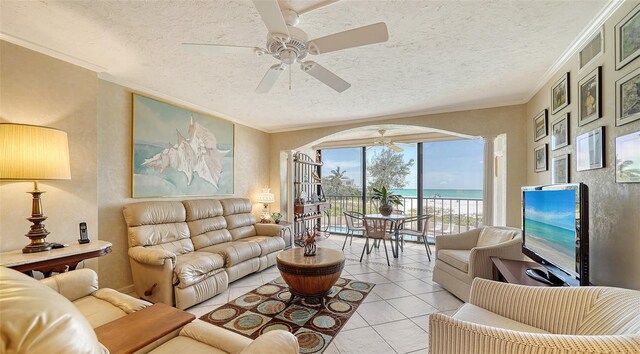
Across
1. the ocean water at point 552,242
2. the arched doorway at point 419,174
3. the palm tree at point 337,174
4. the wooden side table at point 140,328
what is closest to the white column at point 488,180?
the arched doorway at point 419,174

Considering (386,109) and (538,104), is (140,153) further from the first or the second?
(538,104)

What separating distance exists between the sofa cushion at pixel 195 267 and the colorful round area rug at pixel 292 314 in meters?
0.37

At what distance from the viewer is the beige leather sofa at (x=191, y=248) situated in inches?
98.7

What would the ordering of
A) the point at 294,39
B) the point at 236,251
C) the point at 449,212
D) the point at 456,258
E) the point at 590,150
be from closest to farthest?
the point at 294,39 → the point at 590,150 → the point at 456,258 → the point at 236,251 → the point at 449,212

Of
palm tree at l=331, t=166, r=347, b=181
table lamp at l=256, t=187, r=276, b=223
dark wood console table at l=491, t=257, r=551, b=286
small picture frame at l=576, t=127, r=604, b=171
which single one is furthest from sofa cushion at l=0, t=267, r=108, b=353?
palm tree at l=331, t=166, r=347, b=181

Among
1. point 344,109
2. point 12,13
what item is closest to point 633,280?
point 344,109

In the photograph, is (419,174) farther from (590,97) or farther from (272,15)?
(272,15)

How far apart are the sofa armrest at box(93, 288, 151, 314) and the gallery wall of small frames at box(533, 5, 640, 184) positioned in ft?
10.1

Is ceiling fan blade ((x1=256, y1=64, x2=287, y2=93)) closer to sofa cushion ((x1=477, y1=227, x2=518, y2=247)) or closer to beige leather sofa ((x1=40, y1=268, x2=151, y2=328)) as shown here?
beige leather sofa ((x1=40, y1=268, x2=151, y2=328))

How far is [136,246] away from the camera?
2756 mm

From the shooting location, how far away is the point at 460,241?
323cm

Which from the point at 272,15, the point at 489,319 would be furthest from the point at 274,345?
the point at 272,15

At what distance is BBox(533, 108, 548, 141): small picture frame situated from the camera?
2.78 metres

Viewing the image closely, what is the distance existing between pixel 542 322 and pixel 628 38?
172 centimetres
